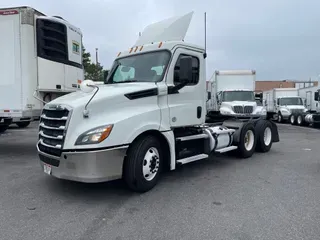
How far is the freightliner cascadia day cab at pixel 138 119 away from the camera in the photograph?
14.5ft

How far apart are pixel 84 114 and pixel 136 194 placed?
1633 mm

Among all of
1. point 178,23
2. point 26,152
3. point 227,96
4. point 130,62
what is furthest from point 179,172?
point 227,96

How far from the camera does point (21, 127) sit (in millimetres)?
17219

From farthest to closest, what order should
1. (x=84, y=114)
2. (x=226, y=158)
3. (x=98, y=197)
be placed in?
(x=226, y=158) < (x=98, y=197) < (x=84, y=114)

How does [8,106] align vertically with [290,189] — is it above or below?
above

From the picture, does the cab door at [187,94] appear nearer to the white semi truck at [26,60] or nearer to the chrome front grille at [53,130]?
the chrome front grille at [53,130]

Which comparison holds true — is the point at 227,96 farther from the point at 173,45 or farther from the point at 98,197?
the point at 98,197

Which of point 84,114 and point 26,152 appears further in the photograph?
point 26,152

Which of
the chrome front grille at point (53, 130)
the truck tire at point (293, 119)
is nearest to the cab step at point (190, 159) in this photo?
the chrome front grille at point (53, 130)

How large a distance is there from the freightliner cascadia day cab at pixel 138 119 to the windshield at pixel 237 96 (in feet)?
34.0

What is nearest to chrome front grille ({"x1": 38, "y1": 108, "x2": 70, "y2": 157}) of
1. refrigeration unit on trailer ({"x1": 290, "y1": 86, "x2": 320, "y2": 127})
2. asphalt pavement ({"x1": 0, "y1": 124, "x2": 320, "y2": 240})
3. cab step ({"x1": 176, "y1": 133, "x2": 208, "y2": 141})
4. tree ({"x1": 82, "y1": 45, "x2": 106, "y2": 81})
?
asphalt pavement ({"x1": 0, "y1": 124, "x2": 320, "y2": 240})

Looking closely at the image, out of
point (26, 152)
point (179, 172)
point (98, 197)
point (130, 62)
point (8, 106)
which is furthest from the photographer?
point (26, 152)

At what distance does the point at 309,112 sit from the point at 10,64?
64.2 ft

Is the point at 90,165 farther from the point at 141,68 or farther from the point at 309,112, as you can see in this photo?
the point at 309,112
